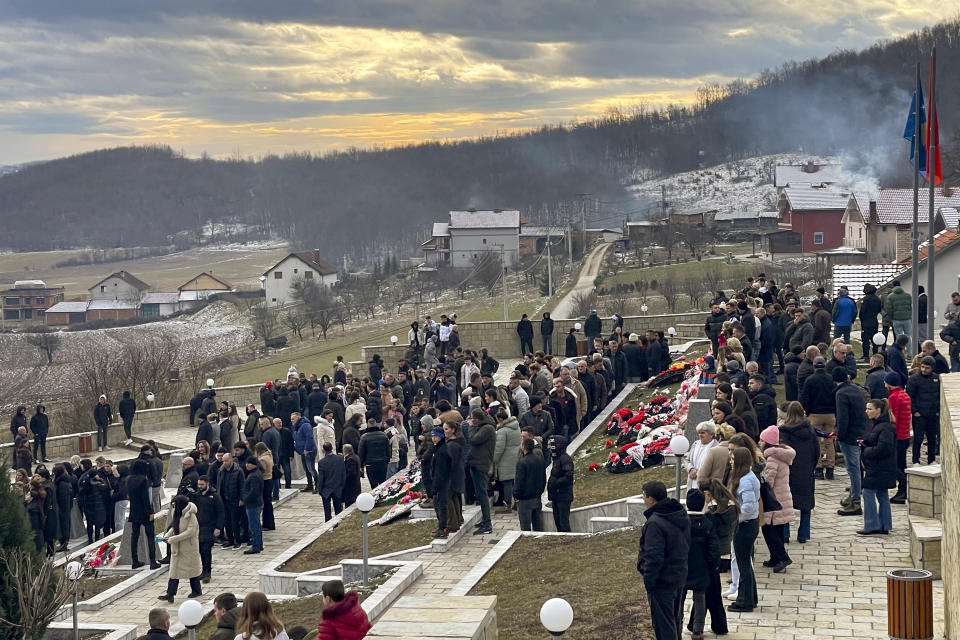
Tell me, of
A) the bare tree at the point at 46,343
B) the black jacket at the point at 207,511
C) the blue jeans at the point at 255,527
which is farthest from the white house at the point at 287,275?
the black jacket at the point at 207,511

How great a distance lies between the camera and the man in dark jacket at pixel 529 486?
43.1 feet

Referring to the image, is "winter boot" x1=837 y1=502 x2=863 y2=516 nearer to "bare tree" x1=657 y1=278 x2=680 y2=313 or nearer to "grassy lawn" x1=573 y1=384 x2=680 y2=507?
"grassy lawn" x1=573 y1=384 x2=680 y2=507

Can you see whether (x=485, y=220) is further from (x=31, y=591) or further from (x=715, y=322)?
(x=31, y=591)

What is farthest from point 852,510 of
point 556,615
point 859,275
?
point 859,275

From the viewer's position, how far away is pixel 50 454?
1091 inches

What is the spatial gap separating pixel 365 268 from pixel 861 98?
6635cm

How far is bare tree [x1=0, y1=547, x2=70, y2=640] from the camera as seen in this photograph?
10.3m

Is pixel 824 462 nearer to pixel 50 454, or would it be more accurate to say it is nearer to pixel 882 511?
pixel 882 511

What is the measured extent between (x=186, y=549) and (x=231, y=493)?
5.30ft

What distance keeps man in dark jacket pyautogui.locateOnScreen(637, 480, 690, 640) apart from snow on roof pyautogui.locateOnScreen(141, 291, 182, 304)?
12437 cm

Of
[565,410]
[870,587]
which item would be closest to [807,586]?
[870,587]

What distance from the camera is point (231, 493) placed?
601 inches

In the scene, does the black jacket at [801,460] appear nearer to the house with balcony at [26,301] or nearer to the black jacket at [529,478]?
the black jacket at [529,478]

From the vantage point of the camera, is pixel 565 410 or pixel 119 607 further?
pixel 565 410
